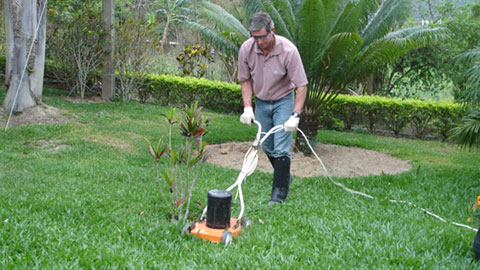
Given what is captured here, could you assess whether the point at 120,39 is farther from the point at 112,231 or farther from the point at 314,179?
the point at 112,231

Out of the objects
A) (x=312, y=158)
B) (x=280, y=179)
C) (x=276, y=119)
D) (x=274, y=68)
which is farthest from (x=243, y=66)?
(x=312, y=158)

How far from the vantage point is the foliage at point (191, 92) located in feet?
39.1

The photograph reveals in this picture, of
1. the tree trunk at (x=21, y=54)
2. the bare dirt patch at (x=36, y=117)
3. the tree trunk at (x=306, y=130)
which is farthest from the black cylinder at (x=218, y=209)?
the tree trunk at (x=21, y=54)

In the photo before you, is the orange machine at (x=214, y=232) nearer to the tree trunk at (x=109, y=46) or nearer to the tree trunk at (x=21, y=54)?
the tree trunk at (x=21, y=54)

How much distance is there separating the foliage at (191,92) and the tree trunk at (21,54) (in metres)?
4.14

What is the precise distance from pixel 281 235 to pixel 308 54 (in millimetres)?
4105

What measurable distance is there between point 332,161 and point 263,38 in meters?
3.62

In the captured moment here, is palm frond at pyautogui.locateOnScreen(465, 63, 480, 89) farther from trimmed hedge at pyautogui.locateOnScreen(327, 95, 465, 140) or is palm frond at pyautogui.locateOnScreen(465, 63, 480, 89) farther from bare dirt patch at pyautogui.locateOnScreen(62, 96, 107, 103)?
bare dirt patch at pyautogui.locateOnScreen(62, 96, 107, 103)

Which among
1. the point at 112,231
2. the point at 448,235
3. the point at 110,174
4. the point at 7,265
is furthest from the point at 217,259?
the point at 110,174

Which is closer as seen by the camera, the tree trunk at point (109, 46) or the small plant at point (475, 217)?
the small plant at point (475, 217)

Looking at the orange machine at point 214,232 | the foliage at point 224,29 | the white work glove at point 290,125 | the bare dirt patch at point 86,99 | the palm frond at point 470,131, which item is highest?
the foliage at point 224,29

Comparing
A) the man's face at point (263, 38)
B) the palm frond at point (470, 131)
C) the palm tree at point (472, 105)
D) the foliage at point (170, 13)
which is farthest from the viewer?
the foliage at point (170, 13)

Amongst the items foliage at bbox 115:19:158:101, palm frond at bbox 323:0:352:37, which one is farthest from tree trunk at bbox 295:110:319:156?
foliage at bbox 115:19:158:101

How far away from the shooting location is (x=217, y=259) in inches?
122
